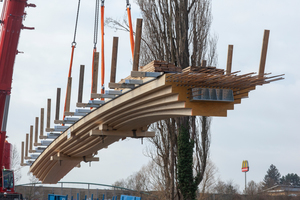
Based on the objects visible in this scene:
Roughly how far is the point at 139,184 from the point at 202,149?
106ft

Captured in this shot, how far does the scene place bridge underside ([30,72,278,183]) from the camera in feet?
32.8

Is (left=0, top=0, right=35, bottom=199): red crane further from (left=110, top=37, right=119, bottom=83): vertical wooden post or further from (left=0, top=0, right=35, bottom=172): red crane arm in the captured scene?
(left=110, top=37, right=119, bottom=83): vertical wooden post

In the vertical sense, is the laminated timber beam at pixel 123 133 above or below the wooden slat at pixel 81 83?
below

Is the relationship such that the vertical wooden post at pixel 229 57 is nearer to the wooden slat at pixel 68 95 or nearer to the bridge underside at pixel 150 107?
the bridge underside at pixel 150 107

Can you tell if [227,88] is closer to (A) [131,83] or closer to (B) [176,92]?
(B) [176,92]

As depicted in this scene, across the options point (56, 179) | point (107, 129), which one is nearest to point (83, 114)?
point (107, 129)

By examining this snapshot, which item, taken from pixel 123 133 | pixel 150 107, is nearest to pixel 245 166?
pixel 123 133

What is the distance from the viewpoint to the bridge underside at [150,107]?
1001 cm

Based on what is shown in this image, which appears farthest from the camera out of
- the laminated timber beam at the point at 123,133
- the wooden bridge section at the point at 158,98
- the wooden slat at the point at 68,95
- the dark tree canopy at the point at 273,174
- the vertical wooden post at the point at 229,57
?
the dark tree canopy at the point at 273,174

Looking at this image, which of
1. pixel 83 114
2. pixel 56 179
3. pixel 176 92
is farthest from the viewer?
pixel 56 179

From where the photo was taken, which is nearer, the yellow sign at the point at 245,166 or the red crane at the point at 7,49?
the red crane at the point at 7,49

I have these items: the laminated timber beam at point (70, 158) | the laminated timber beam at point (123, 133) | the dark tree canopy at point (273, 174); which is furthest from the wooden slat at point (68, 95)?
the dark tree canopy at point (273, 174)

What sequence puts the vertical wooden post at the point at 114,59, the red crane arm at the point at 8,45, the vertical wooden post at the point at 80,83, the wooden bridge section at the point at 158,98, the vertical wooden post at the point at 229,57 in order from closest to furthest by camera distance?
1. the wooden bridge section at the point at 158,98
2. the vertical wooden post at the point at 229,57
3. the vertical wooden post at the point at 114,59
4. the vertical wooden post at the point at 80,83
5. the red crane arm at the point at 8,45

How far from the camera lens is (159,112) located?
12.0 m
